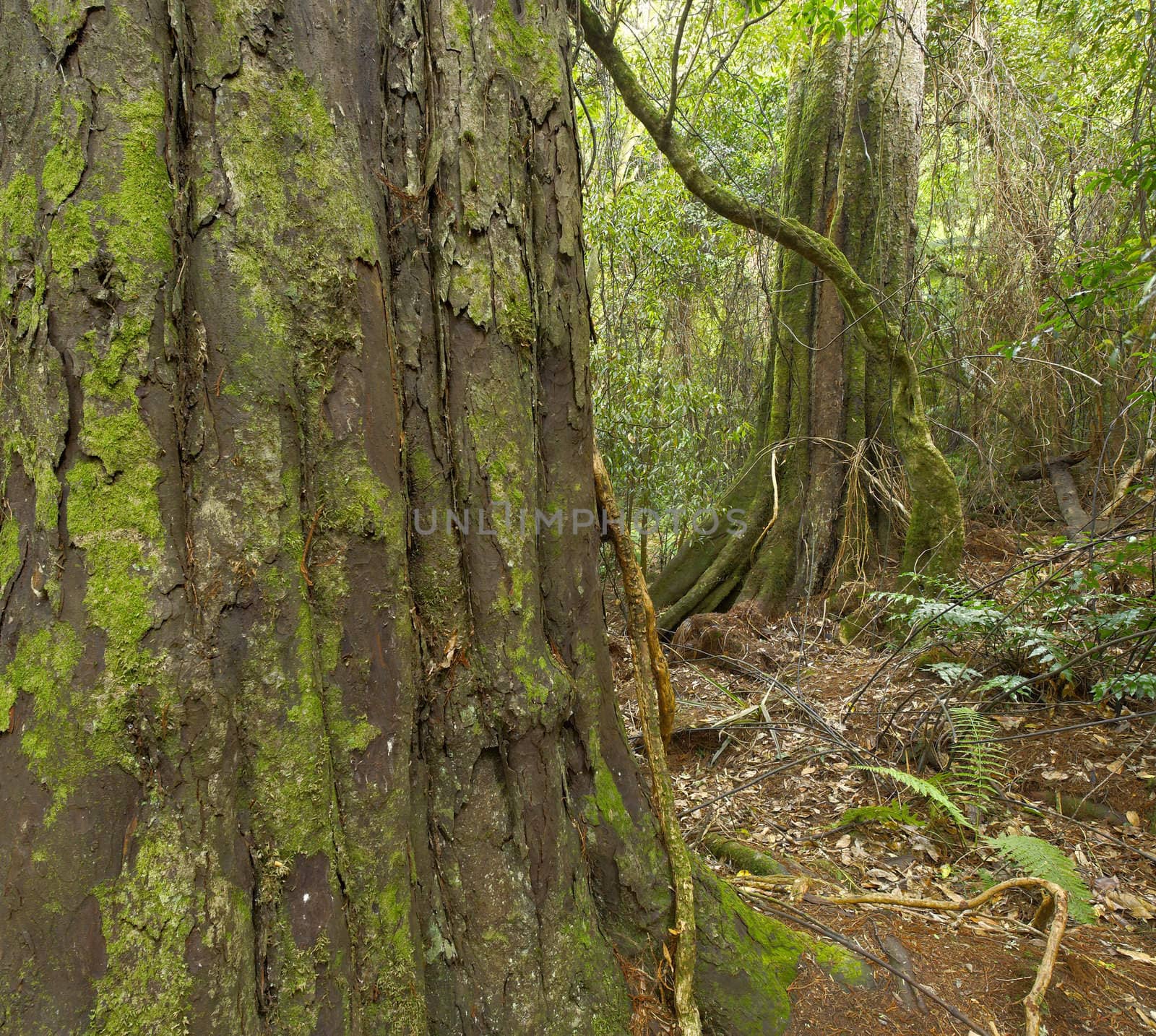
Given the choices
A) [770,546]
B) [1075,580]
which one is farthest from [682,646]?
[1075,580]

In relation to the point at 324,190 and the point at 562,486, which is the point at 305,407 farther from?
the point at 562,486

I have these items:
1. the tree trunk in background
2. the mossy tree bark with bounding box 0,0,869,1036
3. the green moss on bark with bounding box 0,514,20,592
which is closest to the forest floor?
the mossy tree bark with bounding box 0,0,869,1036

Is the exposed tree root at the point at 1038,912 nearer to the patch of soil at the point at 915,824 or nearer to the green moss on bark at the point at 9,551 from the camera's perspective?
the patch of soil at the point at 915,824

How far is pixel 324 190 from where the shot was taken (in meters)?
1.35

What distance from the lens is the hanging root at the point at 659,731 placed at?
5.65 feet

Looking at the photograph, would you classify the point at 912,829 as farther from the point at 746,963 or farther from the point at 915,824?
the point at 746,963

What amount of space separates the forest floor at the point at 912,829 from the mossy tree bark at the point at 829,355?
3.83 ft

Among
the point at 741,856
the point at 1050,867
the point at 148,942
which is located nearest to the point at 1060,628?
the point at 1050,867

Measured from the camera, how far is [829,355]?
6.71 meters

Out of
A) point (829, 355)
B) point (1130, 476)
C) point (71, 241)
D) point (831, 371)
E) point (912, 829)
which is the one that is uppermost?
point (829, 355)

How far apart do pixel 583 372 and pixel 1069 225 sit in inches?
180

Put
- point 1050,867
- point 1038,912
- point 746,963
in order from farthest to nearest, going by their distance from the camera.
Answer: point 1050,867 < point 1038,912 < point 746,963

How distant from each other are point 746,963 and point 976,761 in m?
1.98

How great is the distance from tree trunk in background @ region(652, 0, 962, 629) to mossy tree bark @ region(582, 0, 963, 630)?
0.4 inches
